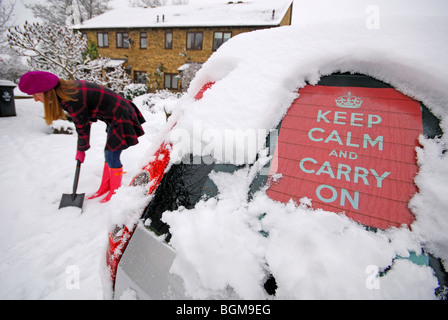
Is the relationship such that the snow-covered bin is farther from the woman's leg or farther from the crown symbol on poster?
the crown symbol on poster

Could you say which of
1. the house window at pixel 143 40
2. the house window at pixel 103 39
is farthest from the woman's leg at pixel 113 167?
the house window at pixel 103 39

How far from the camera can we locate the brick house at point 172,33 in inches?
548

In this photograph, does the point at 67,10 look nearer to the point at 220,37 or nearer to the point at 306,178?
the point at 220,37

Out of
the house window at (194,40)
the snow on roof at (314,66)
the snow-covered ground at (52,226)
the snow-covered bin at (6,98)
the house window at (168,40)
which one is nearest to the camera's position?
the snow on roof at (314,66)

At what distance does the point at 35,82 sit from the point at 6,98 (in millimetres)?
7156

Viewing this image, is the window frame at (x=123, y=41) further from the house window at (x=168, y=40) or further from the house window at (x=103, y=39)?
the house window at (x=168, y=40)

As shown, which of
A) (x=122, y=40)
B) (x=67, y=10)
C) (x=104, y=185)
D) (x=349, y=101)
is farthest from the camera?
(x=67, y=10)

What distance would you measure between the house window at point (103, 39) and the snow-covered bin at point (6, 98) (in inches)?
541

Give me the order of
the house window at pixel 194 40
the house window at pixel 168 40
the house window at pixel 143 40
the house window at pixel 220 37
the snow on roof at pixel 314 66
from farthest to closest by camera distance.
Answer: the house window at pixel 143 40 < the house window at pixel 168 40 < the house window at pixel 194 40 < the house window at pixel 220 37 < the snow on roof at pixel 314 66

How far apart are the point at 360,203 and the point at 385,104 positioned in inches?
23.3

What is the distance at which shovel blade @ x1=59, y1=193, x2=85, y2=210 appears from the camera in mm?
2412

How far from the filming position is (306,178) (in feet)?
3.03

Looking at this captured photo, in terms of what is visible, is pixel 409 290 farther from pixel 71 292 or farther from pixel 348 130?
pixel 71 292

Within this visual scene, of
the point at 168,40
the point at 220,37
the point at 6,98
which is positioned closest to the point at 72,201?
the point at 6,98
